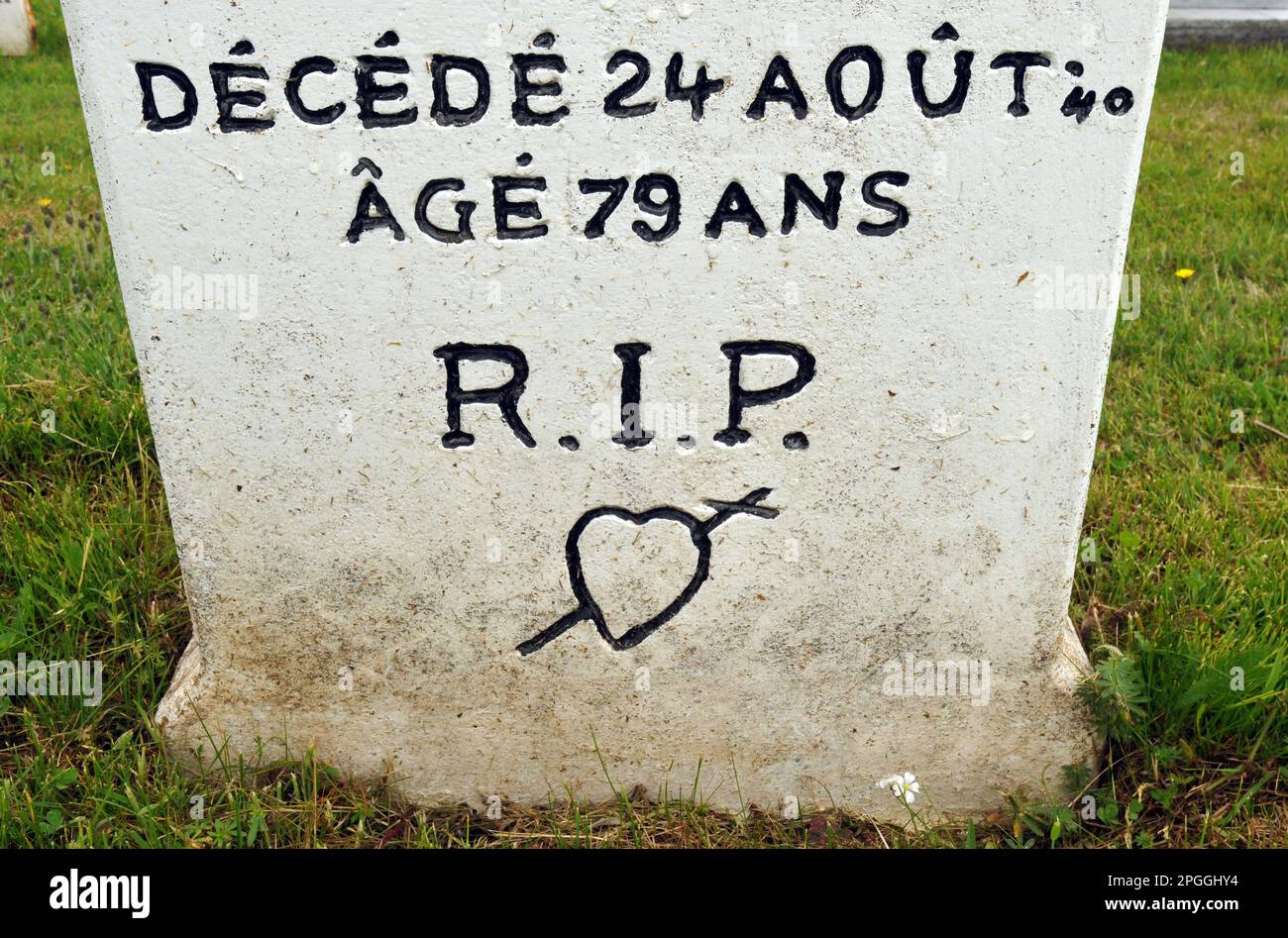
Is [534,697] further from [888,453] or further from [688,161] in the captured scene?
[688,161]

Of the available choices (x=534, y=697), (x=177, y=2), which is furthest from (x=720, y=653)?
(x=177, y=2)

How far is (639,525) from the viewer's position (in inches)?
73.2

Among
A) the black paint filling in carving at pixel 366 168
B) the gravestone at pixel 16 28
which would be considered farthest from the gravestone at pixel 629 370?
the gravestone at pixel 16 28

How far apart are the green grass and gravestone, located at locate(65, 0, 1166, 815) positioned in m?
0.08

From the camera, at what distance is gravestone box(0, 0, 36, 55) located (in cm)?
658

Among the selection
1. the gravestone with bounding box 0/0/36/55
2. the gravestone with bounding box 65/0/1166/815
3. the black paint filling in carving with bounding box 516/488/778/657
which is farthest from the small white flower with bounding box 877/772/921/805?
the gravestone with bounding box 0/0/36/55

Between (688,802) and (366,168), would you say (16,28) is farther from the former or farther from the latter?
(688,802)

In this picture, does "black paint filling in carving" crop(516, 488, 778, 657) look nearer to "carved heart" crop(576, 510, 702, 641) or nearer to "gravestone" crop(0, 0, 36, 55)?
"carved heart" crop(576, 510, 702, 641)

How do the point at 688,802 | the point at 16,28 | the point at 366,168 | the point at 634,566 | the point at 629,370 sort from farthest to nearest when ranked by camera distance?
the point at 16,28
the point at 688,802
the point at 634,566
the point at 629,370
the point at 366,168

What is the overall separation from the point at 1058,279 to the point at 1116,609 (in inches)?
33.4

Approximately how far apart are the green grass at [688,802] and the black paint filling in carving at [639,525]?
32cm

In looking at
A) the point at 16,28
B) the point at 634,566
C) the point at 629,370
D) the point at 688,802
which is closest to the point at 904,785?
the point at 688,802

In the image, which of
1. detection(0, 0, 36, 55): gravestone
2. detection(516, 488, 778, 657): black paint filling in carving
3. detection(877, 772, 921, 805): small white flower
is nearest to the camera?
detection(516, 488, 778, 657): black paint filling in carving

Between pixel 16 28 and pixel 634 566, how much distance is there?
6.62 meters
